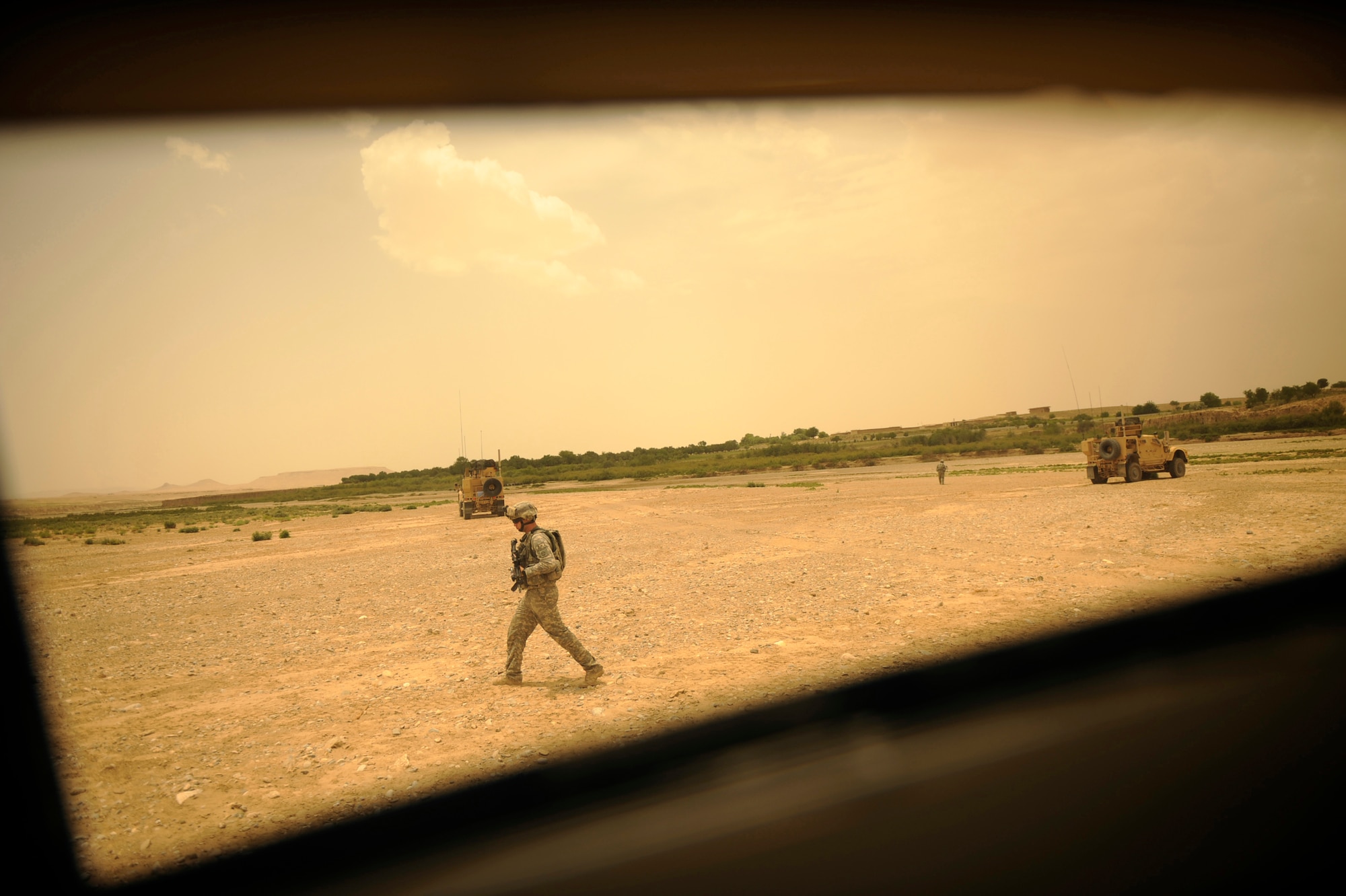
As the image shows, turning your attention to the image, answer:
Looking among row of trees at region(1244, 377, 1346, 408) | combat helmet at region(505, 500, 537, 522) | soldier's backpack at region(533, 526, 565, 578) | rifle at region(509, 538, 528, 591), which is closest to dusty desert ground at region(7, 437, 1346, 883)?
rifle at region(509, 538, 528, 591)

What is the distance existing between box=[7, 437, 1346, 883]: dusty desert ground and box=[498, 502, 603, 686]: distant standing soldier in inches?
17.7

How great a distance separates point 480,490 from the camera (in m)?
38.2

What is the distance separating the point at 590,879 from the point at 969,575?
10.0m

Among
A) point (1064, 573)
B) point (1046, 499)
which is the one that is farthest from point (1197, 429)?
point (1064, 573)

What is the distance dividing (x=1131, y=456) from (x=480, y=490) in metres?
29.5

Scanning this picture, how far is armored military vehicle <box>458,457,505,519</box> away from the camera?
38.1 m

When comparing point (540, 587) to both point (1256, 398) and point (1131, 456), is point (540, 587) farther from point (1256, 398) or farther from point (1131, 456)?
point (1256, 398)

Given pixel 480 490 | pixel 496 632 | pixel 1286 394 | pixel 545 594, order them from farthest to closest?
pixel 1286 394, pixel 480 490, pixel 496 632, pixel 545 594

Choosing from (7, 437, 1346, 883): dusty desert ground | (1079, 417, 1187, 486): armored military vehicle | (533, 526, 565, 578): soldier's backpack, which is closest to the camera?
(7, 437, 1346, 883): dusty desert ground

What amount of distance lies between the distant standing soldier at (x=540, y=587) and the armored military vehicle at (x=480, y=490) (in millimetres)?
31188

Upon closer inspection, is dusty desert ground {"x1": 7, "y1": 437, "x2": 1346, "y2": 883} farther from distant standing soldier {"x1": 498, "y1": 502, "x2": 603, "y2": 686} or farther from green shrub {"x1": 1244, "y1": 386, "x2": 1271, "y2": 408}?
green shrub {"x1": 1244, "y1": 386, "x2": 1271, "y2": 408}

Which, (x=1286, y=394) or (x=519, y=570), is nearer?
(x=519, y=570)

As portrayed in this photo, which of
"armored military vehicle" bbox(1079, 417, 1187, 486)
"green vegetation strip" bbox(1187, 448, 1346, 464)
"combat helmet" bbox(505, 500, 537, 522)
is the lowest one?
"green vegetation strip" bbox(1187, 448, 1346, 464)

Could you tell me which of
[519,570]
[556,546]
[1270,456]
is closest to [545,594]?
[519,570]
